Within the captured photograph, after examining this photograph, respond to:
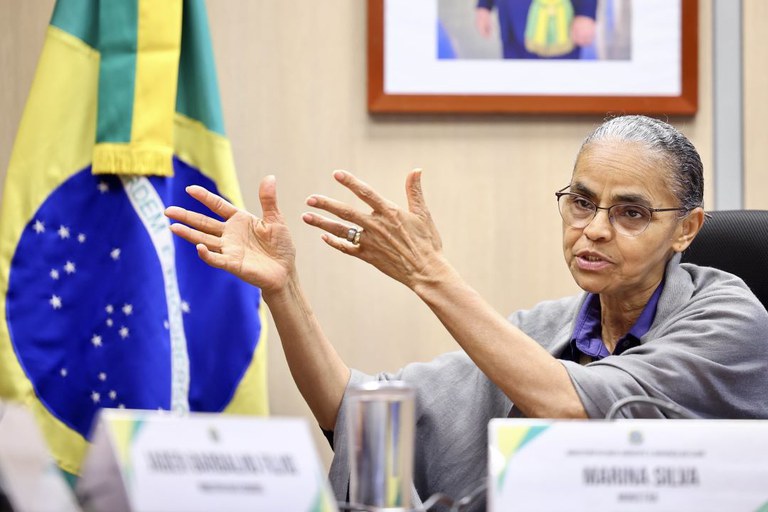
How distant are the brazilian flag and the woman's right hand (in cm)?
60

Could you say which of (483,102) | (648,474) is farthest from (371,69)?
(648,474)

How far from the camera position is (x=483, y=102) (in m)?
2.64

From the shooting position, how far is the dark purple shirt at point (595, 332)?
70.9 inches

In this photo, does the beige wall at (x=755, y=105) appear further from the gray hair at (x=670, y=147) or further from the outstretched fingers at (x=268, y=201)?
the outstretched fingers at (x=268, y=201)

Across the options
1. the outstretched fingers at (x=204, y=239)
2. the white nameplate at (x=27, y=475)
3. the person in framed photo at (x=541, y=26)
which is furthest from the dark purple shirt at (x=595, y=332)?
the white nameplate at (x=27, y=475)

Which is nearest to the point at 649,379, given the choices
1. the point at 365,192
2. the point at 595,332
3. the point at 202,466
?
the point at 595,332

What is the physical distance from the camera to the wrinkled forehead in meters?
1.76

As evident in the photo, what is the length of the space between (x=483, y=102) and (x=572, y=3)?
1.19 feet

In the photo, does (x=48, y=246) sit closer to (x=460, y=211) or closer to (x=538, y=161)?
(x=460, y=211)

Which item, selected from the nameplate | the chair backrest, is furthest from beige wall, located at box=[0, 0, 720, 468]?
the nameplate

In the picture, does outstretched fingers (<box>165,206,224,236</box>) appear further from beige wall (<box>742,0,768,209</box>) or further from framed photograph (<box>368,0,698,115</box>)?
beige wall (<box>742,0,768,209</box>)

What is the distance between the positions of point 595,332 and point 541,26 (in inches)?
42.4

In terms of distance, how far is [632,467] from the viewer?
0.90m

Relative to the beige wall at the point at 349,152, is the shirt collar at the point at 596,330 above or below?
below
